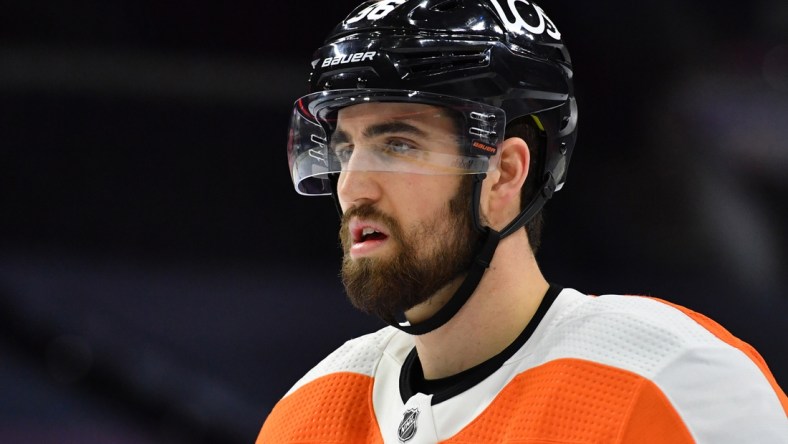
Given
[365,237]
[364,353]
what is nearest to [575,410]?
[365,237]

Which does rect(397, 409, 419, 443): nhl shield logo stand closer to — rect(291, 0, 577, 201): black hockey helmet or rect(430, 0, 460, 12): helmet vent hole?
rect(291, 0, 577, 201): black hockey helmet

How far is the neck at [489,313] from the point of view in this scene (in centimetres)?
181

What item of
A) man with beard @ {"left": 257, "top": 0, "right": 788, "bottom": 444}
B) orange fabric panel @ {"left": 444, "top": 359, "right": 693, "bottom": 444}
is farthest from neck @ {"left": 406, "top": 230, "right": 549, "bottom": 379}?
orange fabric panel @ {"left": 444, "top": 359, "right": 693, "bottom": 444}

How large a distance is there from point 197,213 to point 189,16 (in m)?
0.82

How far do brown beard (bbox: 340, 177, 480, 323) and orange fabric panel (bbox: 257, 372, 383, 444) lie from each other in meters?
0.23

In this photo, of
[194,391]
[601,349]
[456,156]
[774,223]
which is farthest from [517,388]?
[194,391]

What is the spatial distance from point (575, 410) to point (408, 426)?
13.3 inches

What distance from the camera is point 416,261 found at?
1.78 metres

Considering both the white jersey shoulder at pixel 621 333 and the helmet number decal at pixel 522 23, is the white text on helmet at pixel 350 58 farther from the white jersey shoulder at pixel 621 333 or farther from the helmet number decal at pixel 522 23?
the white jersey shoulder at pixel 621 333

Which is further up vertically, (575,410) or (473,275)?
(473,275)

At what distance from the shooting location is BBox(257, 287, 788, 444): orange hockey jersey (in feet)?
4.96

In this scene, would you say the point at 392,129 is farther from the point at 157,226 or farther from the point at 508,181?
the point at 157,226

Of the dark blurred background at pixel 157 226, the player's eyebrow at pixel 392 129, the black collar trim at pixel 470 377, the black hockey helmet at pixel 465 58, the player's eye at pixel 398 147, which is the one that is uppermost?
the black hockey helmet at pixel 465 58

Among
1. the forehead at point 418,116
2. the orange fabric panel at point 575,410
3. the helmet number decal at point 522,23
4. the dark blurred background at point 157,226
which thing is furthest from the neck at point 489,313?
the dark blurred background at point 157,226
